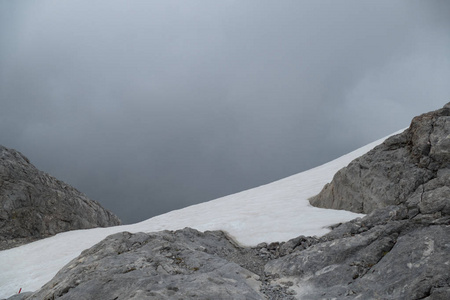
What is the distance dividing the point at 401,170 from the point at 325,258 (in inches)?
243

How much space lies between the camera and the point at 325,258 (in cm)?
1045

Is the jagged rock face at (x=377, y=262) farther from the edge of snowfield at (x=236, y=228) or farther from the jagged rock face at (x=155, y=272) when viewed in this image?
the edge of snowfield at (x=236, y=228)

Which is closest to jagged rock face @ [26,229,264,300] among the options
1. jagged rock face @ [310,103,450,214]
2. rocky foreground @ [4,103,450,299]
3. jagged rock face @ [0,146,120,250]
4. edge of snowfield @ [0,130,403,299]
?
rocky foreground @ [4,103,450,299]

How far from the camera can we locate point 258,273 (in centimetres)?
1114

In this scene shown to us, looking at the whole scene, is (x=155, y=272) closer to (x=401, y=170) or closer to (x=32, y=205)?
(x=401, y=170)

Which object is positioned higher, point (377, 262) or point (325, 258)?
point (325, 258)

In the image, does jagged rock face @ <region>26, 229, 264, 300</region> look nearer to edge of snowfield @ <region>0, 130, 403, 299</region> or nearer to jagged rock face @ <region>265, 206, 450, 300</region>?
jagged rock face @ <region>265, 206, 450, 300</region>

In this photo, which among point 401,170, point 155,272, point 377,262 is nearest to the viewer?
point 377,262

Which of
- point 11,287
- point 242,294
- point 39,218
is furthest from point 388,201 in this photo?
point 39,218

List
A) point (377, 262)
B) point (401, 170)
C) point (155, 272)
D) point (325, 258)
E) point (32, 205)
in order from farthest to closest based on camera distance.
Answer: point (32, 205) < point (401, 170) < point (325, 258) < point (155, 272) < point (377, 262)

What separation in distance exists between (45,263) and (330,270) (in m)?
17.2

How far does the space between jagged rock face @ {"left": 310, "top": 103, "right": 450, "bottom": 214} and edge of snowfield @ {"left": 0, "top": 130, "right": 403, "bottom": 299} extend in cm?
129

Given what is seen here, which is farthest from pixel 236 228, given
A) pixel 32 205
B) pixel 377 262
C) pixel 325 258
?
pixel 32 205

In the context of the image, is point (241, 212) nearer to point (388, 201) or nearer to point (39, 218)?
point (388, 201)
